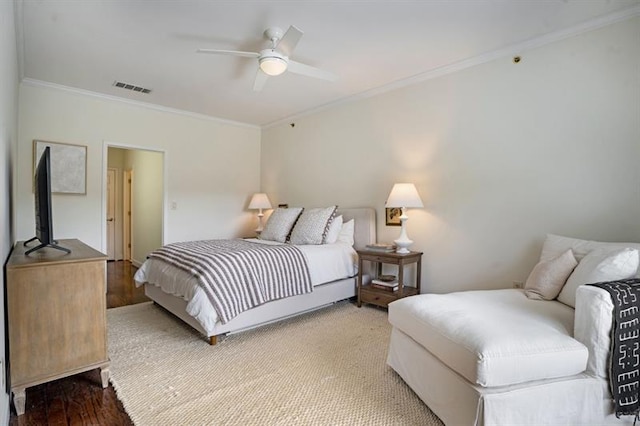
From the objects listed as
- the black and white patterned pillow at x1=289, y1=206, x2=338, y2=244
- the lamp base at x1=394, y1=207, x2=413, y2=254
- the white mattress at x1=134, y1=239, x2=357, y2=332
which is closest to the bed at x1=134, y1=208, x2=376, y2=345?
the white mattress at x1=134, y1=239, x2=357, y2=332

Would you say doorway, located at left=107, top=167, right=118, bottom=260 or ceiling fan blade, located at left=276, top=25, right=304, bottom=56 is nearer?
ceiling fan blade, located at left=276, top=25, right=304, bottom=56

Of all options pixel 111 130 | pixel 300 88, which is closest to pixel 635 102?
pixel 300 88

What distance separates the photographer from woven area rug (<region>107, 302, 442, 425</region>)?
174 centimetres

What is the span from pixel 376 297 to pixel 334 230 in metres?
0.90

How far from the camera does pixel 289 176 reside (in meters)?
5.18

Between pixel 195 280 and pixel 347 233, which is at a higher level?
pixel 347 233

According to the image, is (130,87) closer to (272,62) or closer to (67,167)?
(67,167)

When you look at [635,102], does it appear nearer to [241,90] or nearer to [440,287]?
[440,287]

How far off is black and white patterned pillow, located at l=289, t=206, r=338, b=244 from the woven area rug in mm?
949

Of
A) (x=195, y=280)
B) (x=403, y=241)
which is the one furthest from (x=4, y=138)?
(x=403, y=241)

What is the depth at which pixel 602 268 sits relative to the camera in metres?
1.80

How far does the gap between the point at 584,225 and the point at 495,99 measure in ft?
4.26

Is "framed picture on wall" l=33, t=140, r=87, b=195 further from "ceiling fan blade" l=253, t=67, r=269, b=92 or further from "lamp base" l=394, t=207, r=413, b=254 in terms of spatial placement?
"lamp base" l=394, t=207, r=413, b=254

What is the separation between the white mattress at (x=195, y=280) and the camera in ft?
8.15
